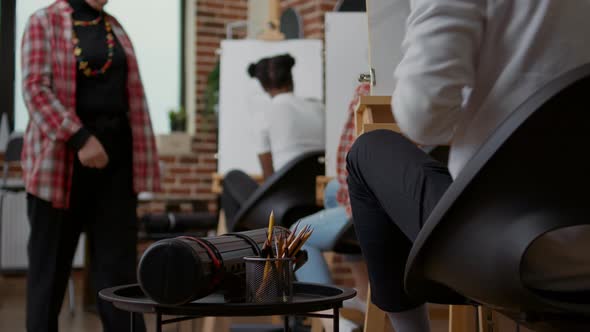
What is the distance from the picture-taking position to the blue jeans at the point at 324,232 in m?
2.73

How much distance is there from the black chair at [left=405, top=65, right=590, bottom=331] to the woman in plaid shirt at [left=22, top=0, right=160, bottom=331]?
1.51 meters

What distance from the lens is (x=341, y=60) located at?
152 inches

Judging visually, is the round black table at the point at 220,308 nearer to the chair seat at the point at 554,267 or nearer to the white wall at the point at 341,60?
the chair seat at the point at 554,267

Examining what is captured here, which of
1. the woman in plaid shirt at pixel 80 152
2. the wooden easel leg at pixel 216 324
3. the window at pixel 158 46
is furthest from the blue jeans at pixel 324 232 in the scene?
the window at pixel 158 46

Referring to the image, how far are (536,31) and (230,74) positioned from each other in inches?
145

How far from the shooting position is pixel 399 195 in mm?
1401

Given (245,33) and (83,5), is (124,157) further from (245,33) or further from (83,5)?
(245,33)

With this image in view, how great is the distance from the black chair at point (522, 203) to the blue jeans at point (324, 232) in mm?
1462

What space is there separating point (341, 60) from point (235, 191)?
78cm

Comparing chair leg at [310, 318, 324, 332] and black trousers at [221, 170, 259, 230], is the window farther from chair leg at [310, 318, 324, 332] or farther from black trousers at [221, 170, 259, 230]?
chair leg at [310, 318, 324, 332]

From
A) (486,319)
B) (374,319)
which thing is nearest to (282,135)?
(374,319)

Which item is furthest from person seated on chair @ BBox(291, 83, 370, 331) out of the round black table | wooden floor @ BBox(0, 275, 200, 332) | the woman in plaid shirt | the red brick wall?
the red brick wall

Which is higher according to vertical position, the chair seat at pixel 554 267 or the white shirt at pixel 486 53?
the white shirt at pixel 486 53

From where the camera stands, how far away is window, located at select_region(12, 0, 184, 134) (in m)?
7.09
